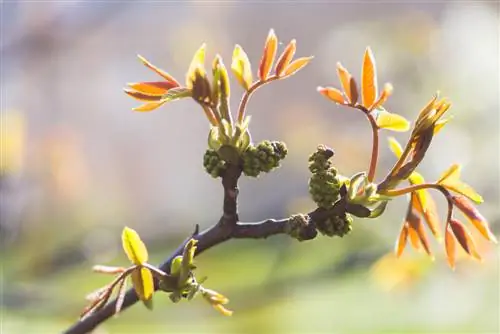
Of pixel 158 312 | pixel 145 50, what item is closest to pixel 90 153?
pixel 145 50

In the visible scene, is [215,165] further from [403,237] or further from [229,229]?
[403,237]

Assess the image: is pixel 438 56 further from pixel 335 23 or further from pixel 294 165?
pixel 335 23

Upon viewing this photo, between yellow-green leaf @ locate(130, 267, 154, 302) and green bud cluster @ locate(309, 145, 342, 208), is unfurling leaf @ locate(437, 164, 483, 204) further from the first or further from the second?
yellow-green leaf @ locate(130, 267, 154, 302)

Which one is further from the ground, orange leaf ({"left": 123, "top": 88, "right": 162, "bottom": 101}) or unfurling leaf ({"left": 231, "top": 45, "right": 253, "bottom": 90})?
unfurling leaf ({"left": 231, "top": 45, "right": 253, "bottom": 90})

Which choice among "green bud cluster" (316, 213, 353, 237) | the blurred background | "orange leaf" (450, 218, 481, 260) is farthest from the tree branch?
the blurred background

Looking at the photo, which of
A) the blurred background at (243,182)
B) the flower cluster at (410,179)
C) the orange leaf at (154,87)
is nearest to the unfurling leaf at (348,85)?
the flower cluster at (410,179)
